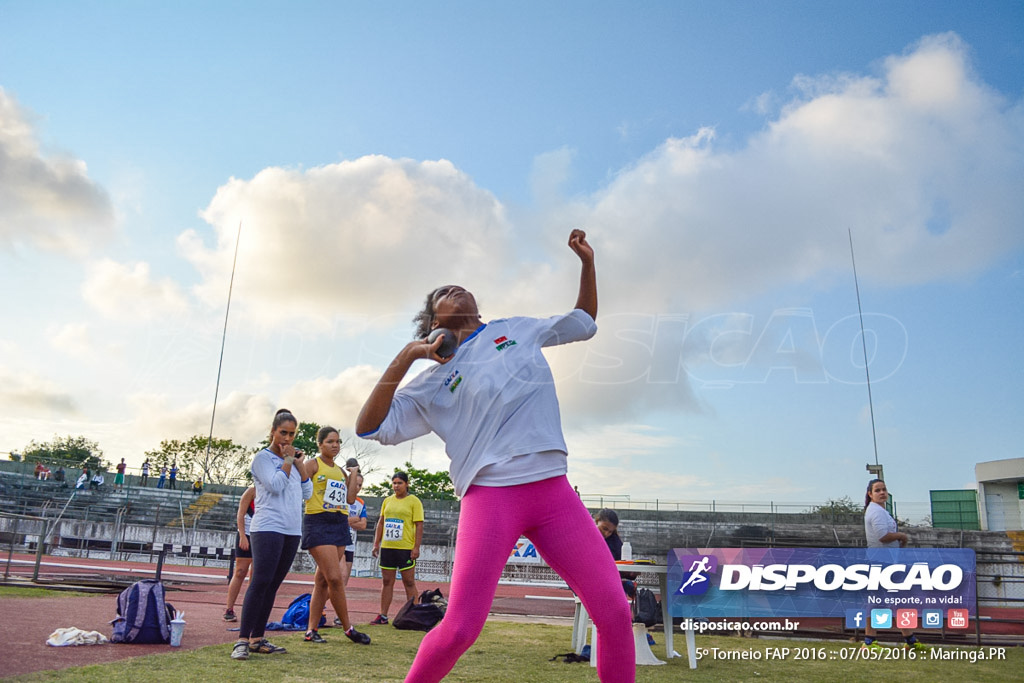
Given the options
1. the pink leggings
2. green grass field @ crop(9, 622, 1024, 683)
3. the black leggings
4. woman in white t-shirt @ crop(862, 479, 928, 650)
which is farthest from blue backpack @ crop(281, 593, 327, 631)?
the pink leggings

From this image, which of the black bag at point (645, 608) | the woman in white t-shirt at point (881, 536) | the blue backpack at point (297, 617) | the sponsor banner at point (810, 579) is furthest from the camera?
the blue backpack at point (297, 617)

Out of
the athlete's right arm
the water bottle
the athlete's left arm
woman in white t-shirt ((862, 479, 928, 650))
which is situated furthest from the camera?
woman in white t-shirt ((862, 479, 928, 650))

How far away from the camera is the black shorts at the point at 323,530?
684 cm

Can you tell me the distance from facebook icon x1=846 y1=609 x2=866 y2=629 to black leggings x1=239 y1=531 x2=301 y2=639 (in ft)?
19.0

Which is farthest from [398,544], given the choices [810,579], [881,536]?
[881,536]

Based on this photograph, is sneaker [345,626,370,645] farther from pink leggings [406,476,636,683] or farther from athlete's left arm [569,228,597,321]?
athlete's left arm [569,228,597,321]

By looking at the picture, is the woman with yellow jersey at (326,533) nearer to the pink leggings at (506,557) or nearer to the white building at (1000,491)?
the pink leggings at (506,557)

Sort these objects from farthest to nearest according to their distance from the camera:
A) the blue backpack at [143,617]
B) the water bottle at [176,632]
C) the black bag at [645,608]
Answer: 1. the black bag at [645,608]
2. the blue backpack at [143,617]
3. the water bottle at [176,632]

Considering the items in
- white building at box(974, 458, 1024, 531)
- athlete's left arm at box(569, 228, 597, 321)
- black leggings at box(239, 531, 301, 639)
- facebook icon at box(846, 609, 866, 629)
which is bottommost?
facebook icon at box(846, 609, 866, 629)

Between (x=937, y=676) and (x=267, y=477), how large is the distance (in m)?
5.84

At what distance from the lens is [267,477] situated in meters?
5.87

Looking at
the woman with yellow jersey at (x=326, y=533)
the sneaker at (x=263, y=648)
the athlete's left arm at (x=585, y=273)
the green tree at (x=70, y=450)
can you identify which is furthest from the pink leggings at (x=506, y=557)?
the green tree at (x=70, y=450)

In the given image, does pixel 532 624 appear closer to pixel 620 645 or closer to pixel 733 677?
pixel 733 677

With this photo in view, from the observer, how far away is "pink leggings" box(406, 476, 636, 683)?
8.09 feet
